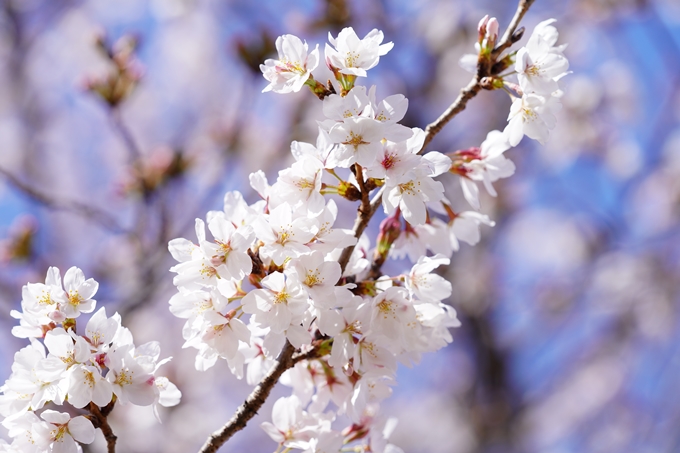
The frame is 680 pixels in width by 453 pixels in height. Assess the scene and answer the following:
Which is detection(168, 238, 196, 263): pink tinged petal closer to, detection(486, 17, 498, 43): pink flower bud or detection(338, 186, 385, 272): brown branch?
detection(338, 186, 385, 272): brown branch

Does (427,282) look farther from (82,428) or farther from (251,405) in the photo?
(82,428)

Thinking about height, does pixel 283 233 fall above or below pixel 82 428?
above

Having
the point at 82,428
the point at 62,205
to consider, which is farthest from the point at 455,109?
the point at 62,205

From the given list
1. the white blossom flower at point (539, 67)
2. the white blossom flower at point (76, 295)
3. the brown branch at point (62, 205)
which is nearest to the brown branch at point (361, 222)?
the white blossom flower at point (539, 67)

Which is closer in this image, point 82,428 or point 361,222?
point 82,428

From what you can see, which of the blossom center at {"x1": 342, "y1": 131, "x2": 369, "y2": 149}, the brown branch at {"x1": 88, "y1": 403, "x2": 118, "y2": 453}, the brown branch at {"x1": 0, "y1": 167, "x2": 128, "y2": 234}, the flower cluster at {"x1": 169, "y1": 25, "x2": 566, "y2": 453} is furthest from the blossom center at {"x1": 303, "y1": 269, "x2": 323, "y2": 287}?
the brown branch at {"x1": 0, "y1": 167, "x2": 128, "y2": 234}

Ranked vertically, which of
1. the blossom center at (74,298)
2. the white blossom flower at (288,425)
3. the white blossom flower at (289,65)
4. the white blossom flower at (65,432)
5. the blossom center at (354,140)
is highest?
the white blossom flower at (289,65)

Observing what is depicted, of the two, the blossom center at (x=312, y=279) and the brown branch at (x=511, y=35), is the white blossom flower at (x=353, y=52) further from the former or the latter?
the blossom center at (x=312, y=279)

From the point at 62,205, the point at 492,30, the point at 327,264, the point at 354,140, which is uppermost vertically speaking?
the point at 492,30
